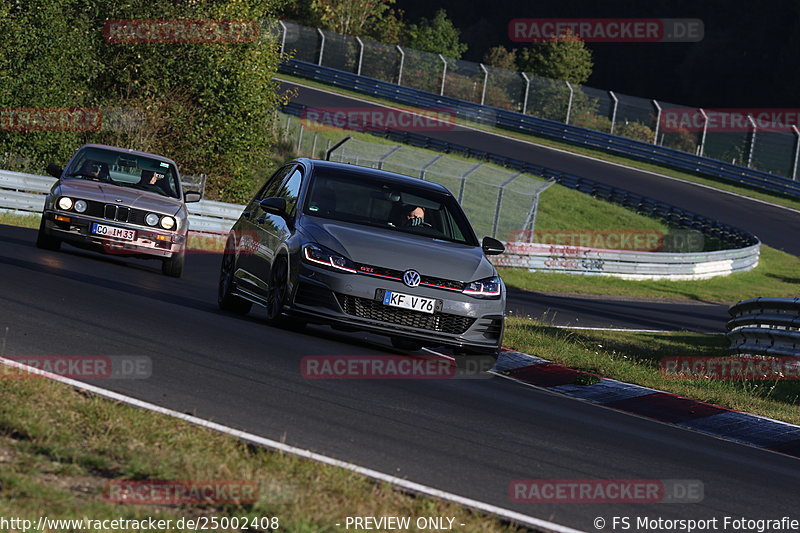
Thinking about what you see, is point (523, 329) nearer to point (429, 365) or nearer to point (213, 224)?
point (429, 365)

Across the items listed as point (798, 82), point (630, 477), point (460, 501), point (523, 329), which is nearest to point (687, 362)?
point (523, 329)

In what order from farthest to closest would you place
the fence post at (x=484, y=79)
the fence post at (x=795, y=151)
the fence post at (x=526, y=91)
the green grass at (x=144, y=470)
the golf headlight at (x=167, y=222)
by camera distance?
the fence post at (x=484, y=79) → the fence post at (x=526, y=91) → the fence post at (x=795, y=151) → the golf headlight at (x=167, y=222) → the green grass at (x=144, y=470)

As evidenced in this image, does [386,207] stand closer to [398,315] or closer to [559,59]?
[398,315]

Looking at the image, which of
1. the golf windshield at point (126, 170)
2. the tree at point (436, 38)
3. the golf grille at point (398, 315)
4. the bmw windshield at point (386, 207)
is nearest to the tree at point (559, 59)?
the tree at point (436, 38)

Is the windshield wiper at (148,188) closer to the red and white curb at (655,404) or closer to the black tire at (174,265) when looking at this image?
the black tire at (174,265)

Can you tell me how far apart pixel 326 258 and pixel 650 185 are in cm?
3702

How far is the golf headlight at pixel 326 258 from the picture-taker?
10281 mm

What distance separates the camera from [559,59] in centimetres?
7469

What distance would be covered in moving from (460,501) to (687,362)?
10.0 m

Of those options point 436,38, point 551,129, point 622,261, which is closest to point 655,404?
point 622,261

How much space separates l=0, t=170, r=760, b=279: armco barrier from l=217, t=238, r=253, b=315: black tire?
41.9ft

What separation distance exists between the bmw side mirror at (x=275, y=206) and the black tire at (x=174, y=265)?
5.06 metres
